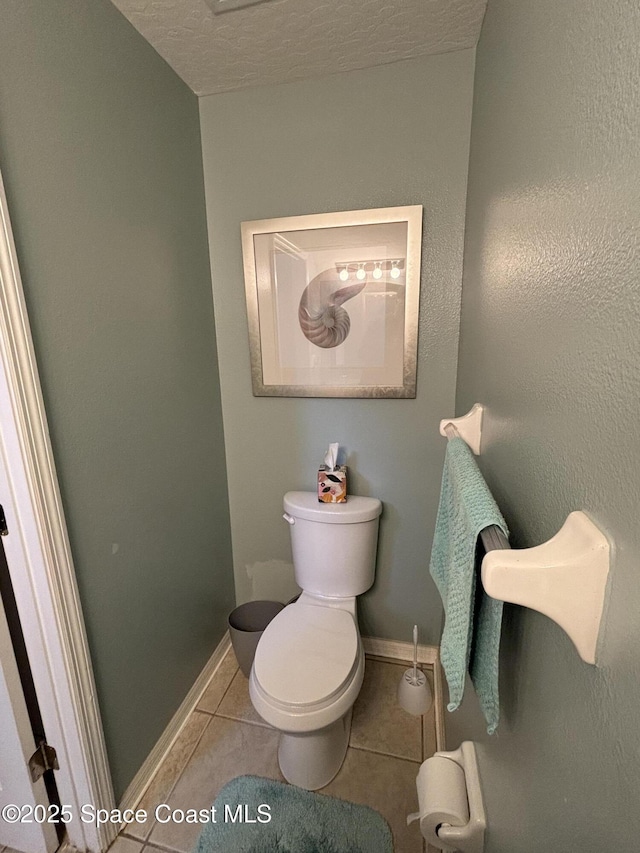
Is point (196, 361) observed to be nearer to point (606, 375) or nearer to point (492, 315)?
point (492, 315)

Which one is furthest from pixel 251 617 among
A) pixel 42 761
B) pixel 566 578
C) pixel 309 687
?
pixel 566 578

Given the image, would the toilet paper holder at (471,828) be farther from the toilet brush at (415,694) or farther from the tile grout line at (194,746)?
the tile grout line at (194,746)

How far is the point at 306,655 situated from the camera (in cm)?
126

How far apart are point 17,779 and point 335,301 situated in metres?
1.75

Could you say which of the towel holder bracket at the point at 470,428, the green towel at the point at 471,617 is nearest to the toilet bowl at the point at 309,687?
the green towel at the point at 471,617

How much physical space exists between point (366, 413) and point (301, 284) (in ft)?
1.86

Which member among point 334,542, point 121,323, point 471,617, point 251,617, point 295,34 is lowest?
point 251,617

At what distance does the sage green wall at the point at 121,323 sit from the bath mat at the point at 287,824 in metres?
0.32

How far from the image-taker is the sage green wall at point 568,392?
30cm

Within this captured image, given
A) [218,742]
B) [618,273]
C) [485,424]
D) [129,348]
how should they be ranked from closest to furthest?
[618,273] < [485,424] < [129,348] < [218,742]

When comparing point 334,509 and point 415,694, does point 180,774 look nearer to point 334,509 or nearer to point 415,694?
point 415,694

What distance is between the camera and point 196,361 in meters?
1.50

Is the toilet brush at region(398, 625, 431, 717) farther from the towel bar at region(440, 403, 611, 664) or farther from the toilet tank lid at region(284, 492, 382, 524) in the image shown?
the towel bar at region(440, 403, 611, 664)

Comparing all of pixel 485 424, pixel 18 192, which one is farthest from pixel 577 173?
pixel 18 192
